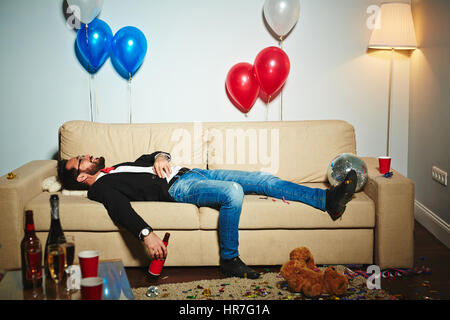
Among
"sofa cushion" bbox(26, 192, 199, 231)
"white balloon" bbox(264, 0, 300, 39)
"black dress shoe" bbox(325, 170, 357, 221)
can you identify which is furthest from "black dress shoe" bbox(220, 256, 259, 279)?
"white balloon" bbox(264, 0, 300, 39)

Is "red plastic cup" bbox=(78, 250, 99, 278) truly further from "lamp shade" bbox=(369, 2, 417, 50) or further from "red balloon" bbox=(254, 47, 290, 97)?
"lamp shade" bbox=(369, 2, 417, 50)

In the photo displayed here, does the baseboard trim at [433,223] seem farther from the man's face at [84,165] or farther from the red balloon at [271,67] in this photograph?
the man's face at [84,165]

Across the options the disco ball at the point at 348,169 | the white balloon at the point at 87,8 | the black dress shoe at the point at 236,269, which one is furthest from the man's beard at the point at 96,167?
the disco ball at the point at 348,169

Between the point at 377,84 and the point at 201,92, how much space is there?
4.44ft

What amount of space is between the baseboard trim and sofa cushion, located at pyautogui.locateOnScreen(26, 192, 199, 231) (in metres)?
1.60

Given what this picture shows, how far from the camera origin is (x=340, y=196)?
8.09 ft

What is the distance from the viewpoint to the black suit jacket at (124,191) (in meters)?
2.44

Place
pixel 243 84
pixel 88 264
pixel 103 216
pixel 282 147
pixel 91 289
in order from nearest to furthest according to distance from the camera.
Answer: pixel 91 289 → pixel 88 264 → pixel 103 216 → pixel 282 147 → pixel 243 84

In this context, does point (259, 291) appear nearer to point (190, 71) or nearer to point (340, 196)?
point (340, 196)

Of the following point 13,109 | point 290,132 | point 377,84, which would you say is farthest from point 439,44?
point 13,109

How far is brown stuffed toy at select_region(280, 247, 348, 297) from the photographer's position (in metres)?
2.08

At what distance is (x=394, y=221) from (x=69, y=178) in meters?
1.82

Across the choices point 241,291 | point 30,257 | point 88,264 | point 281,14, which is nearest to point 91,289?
point 88,264
